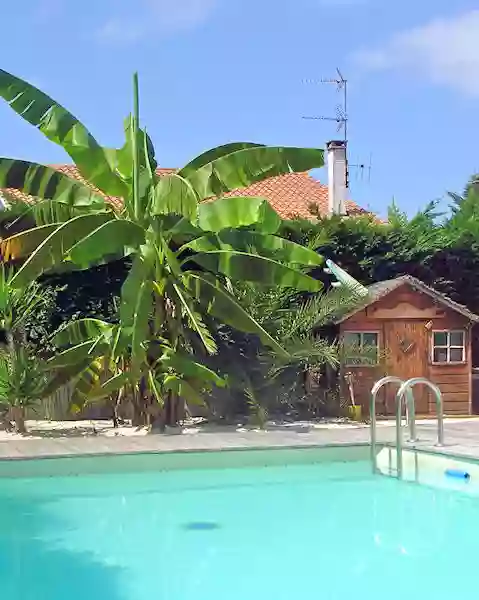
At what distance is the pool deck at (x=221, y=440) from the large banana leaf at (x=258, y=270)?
231cm

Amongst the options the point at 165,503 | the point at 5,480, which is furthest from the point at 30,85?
the point at 165,503

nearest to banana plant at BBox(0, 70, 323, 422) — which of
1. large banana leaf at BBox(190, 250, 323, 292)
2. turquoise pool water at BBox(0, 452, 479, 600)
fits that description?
large banana leaf at BBox(190, 250, 323, 292)

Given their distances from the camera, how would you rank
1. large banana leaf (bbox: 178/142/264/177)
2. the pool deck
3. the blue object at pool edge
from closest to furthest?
the blue object at pool edge, the pool deck, large banana leaf (bbox: 178/142/264/177)

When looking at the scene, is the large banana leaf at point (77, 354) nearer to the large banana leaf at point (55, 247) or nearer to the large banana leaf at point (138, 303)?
the large banana leaf at point (138, 303)

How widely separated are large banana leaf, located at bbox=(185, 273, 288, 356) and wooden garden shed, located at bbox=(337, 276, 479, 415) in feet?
10.4

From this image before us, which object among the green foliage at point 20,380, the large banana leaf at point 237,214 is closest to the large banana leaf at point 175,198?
the large banana leaf at point 237,214

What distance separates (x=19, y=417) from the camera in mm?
13203

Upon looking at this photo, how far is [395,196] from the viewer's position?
2156cm

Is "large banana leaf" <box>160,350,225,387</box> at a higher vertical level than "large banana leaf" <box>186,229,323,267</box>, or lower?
lower

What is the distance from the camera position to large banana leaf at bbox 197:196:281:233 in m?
12.1

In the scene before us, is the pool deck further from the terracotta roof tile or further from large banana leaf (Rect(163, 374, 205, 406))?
the terracotta roof tile

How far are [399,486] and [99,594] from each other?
5114 millimetres

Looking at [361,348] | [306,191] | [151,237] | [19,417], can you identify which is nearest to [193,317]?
[151,237]

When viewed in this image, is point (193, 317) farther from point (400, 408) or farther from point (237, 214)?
point (400, 408)
